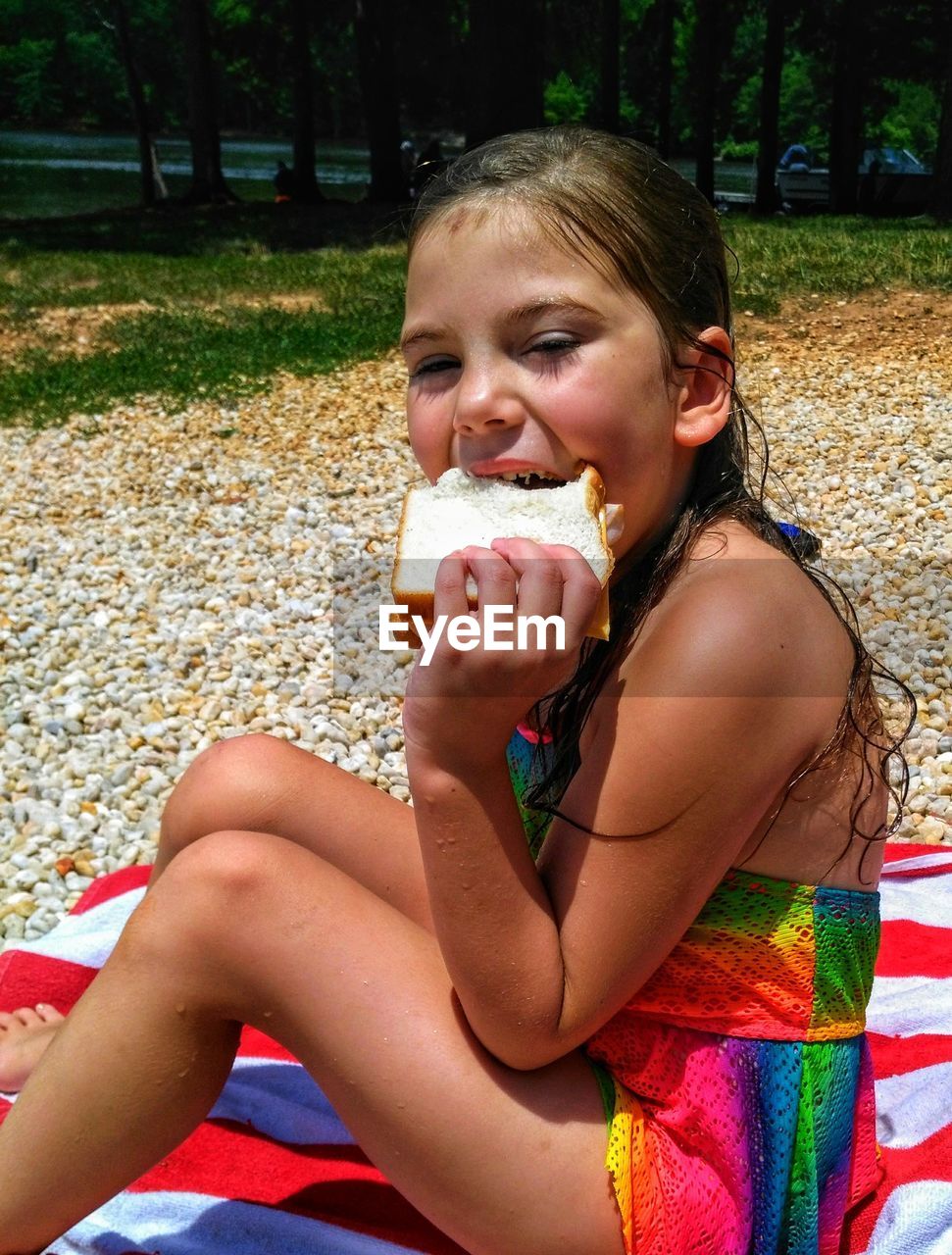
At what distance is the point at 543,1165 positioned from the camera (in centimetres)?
173

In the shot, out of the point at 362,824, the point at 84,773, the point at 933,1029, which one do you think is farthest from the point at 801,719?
the point at 84,773

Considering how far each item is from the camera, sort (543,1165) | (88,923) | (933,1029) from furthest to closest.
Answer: (88,923), (933,1029), (543,1165)

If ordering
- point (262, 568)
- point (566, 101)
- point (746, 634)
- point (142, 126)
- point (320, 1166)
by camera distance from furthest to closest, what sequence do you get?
point (566, 101) < point (142, 126) < point (262, 568) < point (320, 1166) < point (746, 634)

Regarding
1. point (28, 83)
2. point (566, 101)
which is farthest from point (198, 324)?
point (28, 83)

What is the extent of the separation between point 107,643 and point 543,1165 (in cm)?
407

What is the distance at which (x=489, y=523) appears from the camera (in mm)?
1904

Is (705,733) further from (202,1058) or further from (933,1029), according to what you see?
(933,1029)

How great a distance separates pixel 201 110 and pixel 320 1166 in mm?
23686

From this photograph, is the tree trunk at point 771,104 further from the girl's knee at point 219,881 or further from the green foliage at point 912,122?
the green foliage at point 912,122

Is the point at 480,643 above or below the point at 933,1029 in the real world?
above

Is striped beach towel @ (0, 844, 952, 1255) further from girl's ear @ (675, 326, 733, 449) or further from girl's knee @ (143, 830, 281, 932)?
girl's ear @ (675, 326, 733, 449)

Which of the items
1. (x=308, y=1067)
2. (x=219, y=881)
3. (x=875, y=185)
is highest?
(x=219, y=881)

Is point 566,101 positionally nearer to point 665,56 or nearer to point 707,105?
point 665,56

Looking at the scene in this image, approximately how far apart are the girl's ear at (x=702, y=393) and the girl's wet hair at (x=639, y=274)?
0.02 metres
